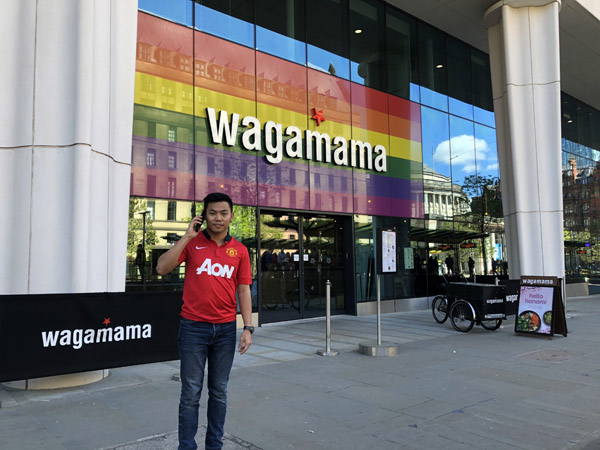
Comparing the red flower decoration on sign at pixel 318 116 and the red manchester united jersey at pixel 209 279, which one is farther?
the red flower decoration on sign at pixel 318 116

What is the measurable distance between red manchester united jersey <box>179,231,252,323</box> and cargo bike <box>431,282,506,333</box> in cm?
863

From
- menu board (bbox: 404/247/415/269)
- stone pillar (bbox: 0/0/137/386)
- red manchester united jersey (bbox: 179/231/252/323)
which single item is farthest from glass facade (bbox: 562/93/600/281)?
red manchester united jersey (bbox: 179/231/252/323)

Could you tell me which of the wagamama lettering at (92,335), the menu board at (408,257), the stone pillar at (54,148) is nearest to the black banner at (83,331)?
the wagamama lettering at (92,335)

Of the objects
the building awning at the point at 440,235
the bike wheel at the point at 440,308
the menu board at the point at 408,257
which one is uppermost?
the building awning at the point at 440,235

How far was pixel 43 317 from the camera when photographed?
5406 mm

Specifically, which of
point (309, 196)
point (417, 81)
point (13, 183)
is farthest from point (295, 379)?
point (417, 81)

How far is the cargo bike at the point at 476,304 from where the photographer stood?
10.8m

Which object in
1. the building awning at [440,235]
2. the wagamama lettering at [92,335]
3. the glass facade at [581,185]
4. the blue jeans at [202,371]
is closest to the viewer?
the blue jeans at [202,371]

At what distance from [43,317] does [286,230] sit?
8143 millimetres

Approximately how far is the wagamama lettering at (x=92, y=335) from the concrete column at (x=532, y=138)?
37.2 ft

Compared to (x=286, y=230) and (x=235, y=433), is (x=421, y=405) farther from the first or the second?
(x=286, y=230)

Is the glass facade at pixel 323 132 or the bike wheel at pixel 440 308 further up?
the glass facade at pixel 323 132

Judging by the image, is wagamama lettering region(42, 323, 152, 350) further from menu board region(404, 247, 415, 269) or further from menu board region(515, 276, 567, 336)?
menu board region(404, 247, 415, 269)

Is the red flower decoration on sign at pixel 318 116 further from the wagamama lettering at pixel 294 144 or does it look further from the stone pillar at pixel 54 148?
the stone pillar at pixel 54 148
